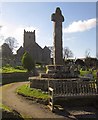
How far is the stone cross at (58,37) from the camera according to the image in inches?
803

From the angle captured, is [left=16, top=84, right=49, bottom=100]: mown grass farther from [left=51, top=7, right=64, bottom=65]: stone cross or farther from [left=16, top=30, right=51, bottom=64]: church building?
[left=16, top=30, right=51, bottom=64]: church building

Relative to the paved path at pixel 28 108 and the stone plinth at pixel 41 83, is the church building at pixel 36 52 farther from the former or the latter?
the paved path at pixel 28 108

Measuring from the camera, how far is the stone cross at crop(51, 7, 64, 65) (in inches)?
803

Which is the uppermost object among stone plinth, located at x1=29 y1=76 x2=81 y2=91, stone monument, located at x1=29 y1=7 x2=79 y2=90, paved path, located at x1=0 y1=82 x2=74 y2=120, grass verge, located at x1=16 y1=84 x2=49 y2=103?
stone monument, located at x1=29 y1=7 x2=79 y2=90

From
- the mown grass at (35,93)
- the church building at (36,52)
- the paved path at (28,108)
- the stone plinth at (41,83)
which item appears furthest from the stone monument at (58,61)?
the church building at (36,52)

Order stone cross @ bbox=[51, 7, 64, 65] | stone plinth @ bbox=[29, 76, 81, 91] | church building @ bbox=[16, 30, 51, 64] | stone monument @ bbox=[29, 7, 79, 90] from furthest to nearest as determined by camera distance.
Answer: church building @ bbox=[16, 30, 51, 64]
stone cross @ bbox=[51, 7, 64, 65]
stone monument @ bbox=[29, 7, 79, 90]
stone plinth @ bbox=[29, 76, 81, 91]

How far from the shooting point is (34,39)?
85938mm

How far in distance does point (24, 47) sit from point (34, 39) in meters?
11.9

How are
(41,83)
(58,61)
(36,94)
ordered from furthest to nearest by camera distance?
(58,61), (41,83), (36,94)

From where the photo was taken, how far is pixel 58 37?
67.2 feet

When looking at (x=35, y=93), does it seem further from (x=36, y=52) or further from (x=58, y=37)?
(x=36, y=52)

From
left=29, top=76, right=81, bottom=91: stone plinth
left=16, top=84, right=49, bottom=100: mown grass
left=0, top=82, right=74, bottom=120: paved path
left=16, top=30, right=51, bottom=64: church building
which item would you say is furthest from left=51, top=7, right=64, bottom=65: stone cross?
left=16, top=30, right=51, bottom=64: church building

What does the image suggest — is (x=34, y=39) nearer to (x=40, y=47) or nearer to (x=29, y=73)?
(x=40, y=47)

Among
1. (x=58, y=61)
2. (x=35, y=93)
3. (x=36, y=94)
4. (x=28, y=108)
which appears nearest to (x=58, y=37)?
(x=58, y=61)
